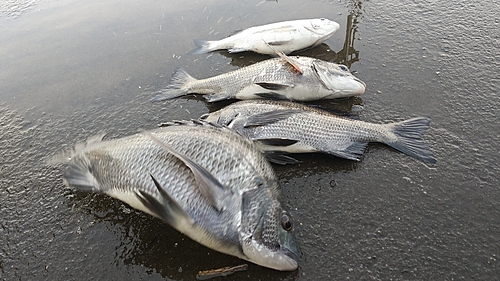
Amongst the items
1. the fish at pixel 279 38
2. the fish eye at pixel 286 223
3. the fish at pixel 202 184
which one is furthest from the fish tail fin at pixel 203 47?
the fish eye at pixel 286 223

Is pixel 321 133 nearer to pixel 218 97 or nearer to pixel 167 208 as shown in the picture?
pixel 218 97

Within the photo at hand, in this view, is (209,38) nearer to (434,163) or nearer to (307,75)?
(307,75)

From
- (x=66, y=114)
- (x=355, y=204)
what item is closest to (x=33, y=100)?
(x=66, y=114)

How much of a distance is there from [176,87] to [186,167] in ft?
6.49

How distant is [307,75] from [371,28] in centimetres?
179

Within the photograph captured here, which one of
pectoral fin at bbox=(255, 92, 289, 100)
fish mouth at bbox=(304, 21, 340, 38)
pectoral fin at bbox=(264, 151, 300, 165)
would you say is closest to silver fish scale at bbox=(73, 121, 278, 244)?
pectoral fin at bbox=(264, 151, 300, 165)

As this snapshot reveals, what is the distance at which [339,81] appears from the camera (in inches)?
155

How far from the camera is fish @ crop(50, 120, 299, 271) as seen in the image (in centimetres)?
232

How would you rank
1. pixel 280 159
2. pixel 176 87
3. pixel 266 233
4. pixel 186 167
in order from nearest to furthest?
1. pixel 266 233
2. pixel 186 167
3. pixel 280 159
4. pixel 176 87

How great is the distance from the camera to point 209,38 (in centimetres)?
550

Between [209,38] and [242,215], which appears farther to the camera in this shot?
[209,38]

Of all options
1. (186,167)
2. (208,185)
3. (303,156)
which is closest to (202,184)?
(208,185)

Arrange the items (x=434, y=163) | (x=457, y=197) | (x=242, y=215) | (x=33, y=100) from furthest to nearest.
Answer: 1. (x=33, y=100)
2. (x=434, y=163)
3. (x=457, y=197)
4. (x=242, y=215)

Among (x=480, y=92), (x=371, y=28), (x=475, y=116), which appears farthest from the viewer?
(x=371, y=28)
